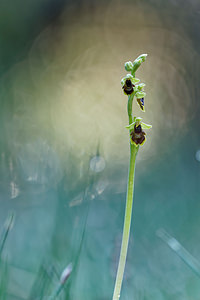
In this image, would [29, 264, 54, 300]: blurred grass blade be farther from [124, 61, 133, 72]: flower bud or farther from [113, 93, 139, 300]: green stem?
[124, 61, 133, 72]: flower bud

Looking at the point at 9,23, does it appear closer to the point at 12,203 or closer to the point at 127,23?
the point at 127,23

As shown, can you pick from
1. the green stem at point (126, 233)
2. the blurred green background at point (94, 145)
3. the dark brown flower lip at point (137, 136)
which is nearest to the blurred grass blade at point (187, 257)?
the blurred green background at point (94, 145)

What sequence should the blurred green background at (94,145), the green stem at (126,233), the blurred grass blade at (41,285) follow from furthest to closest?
the blurred green background at (94,145) → the blurred grass blade at (41,285) → the green stem at (126,233)

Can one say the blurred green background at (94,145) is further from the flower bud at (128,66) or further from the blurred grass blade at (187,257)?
the flower bud at (128,66)

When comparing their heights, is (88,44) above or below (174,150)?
above

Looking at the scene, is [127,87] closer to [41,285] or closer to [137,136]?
[137,136]

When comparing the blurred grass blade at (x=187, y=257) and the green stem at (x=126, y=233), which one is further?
the blurred grass blade at (x=187, y=257)

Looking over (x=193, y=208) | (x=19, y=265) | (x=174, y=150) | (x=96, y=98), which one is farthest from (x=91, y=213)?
(x=96, y=98)

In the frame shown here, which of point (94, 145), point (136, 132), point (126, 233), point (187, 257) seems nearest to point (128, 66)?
point (136, 132)

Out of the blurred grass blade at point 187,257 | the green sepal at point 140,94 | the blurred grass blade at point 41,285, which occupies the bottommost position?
the blurred grass blade at point 41,285
